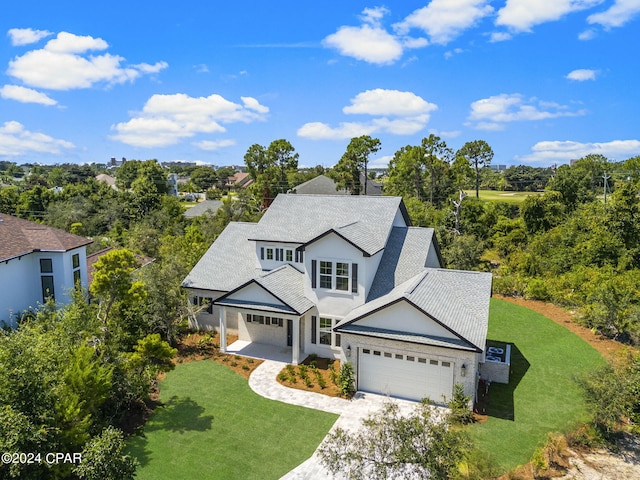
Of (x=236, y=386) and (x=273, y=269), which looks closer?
(x=236, y=386)

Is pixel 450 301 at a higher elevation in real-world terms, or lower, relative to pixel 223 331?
higher

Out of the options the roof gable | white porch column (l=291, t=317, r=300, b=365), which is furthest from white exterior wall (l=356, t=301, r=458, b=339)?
the roof gable

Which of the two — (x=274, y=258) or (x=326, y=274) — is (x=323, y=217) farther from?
(x=326, y=274)

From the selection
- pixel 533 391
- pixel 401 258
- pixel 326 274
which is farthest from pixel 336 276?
pixel 533 391

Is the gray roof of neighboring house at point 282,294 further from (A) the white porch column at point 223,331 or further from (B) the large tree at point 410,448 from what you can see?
(B) the large tree at point 410,448

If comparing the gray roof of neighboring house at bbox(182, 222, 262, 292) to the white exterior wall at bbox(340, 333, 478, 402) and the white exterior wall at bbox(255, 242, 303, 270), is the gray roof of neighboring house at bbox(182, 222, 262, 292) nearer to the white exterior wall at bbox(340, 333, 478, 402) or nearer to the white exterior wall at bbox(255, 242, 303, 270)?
the white exterior wall at bbox(255, 242, 303, 270)

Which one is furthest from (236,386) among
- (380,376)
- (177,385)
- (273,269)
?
(273,269)

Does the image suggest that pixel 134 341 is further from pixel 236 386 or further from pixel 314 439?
pixel 314 439
